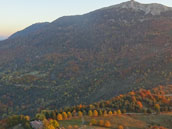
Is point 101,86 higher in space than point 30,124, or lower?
lower

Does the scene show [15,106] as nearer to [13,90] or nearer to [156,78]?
[13,90]

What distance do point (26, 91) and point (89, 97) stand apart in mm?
76544

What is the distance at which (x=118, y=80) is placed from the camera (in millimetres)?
148375

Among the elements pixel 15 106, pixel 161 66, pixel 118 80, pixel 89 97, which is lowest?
pixel 15 106

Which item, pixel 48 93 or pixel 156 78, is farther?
pixel 48 93

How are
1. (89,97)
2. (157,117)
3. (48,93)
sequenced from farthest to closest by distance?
(48,93) < (89,97) < (157,117)

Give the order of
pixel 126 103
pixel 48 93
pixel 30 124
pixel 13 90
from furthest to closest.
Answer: pixel 13 90, pixel 48 93, pixel 126 103, pixel 30 124

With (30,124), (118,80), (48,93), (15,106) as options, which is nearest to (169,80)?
(118,80)

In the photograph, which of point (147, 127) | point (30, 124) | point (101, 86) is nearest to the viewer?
point (30, 124)

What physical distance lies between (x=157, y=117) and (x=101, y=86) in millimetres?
90462

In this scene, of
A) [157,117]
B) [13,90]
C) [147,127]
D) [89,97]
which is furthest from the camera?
[13,90]

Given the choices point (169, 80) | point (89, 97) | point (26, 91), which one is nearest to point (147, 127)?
point (169, 80)

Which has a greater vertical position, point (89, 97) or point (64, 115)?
point (64, 115)

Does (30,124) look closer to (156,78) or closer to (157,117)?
(157,117)
